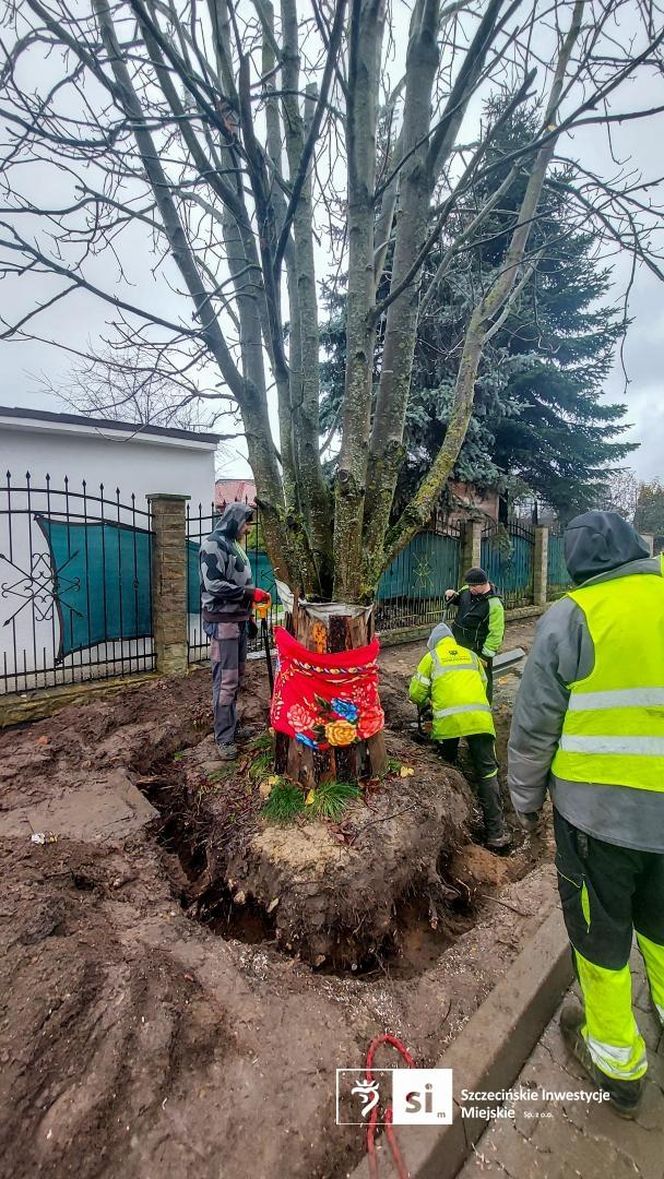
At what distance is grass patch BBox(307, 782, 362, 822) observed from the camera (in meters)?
2.82

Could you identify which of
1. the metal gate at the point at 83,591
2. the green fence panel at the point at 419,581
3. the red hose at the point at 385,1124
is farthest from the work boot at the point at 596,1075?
the green fence panel at the point at 419,581

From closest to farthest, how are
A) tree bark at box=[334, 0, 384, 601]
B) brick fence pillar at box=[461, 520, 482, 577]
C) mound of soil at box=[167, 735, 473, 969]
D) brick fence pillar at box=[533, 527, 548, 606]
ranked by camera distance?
mound of soil at box=[167, 735, 473, 969], tree bark at box=[334, 0, 384, 601], brick fence pillar at box=[461, 520, 482, 577], brick fence pillar at box=[533, 527, 548, 606]

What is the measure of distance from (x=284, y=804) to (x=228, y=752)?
0.95 meters

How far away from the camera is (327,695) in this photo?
2908mm

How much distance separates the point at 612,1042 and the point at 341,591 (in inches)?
88.1

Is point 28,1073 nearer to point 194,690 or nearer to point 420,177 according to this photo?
point 194,690

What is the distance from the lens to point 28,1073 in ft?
5.30

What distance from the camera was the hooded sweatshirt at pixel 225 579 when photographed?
12.5 ft

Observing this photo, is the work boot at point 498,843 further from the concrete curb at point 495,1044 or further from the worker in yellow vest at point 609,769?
the worker in yellow vest at point 609,769

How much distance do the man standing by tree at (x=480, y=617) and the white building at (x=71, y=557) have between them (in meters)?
3.72

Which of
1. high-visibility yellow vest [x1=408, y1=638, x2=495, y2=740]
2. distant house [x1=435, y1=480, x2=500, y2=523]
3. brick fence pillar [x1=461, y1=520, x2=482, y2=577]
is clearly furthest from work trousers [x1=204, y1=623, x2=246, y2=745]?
distant house [x1=435, y1=480, x2=500, y2=523]

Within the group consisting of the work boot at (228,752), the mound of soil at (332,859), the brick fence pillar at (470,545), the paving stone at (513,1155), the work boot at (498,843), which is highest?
the brick fence pillar at (470,545)

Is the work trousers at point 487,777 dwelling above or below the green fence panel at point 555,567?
below

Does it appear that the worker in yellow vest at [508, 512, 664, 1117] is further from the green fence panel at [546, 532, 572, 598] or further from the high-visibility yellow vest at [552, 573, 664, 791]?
the green fence panel at [546, 532, 572, 598]
